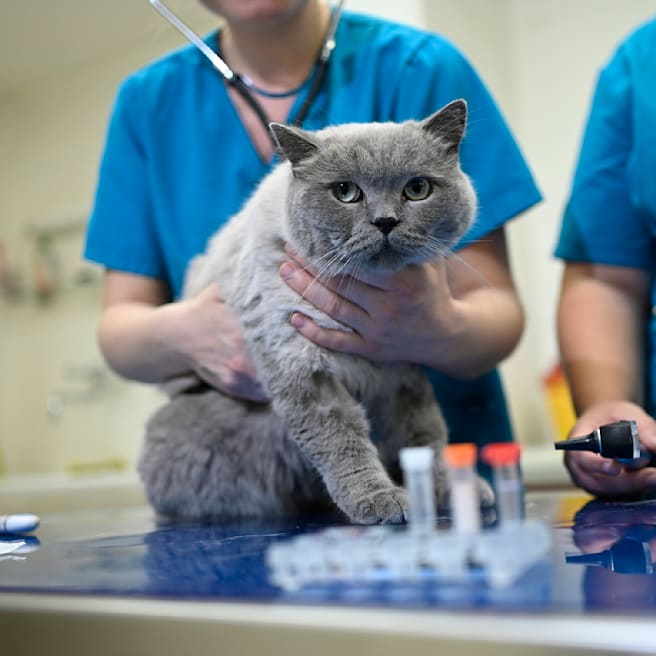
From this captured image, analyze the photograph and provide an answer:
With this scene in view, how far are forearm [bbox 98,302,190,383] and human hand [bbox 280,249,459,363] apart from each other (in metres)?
0.26

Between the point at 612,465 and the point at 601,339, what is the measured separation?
311 mm

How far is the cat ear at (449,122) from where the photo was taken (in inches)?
31.7

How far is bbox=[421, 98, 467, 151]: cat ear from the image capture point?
81 centimetres

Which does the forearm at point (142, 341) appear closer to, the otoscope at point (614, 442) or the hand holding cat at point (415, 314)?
the hand holding cat at point (415, 314)

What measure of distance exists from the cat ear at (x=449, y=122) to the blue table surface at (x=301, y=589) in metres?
0.39

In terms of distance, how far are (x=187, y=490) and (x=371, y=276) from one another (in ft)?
1.53

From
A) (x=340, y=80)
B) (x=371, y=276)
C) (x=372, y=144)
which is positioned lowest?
(x=371, y=276)

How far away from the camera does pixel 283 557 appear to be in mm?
442

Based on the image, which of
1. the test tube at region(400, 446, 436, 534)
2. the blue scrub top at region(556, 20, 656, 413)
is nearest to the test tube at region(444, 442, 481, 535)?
the test tube at region(400, 446, 436, 534)

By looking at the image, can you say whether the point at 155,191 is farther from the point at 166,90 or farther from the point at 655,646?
the point at 655,646

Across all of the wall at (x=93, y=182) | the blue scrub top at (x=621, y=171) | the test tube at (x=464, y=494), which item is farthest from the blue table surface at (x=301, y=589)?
the wall at (x=93, y=182)

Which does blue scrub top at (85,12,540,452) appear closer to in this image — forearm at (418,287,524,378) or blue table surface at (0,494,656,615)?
forearm at (418,287,524,378)

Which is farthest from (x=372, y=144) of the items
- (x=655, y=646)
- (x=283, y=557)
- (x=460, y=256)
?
(x=655, y=646)

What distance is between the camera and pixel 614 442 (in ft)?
2.81
